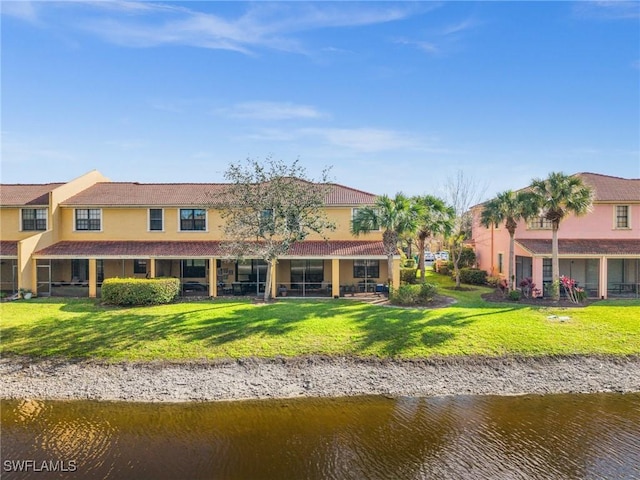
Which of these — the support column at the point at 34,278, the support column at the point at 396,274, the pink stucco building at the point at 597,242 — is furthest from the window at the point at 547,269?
the support column at the point at 34,278

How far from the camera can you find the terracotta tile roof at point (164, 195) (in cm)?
2911

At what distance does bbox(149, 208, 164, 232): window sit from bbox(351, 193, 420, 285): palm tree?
44.0 feet

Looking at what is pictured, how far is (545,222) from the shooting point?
2964cm

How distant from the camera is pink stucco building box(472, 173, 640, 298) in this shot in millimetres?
27594

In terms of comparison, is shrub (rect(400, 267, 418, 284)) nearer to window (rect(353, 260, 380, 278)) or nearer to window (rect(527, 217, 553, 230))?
window (rect(353, 260, 380, 278))

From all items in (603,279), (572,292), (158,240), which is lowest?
(572,292)

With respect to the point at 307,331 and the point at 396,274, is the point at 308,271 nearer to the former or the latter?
the point at 396,274

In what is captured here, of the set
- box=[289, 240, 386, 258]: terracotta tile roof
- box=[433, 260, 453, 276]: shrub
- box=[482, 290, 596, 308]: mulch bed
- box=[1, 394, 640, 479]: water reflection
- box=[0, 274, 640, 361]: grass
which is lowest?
box=[1, 394, 640, 479]: water reflection

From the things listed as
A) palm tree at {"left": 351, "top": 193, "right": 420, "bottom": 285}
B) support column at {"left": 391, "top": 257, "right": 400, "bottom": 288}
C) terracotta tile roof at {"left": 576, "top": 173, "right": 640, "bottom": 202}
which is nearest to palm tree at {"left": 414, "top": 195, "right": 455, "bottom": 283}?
palm tree at {"left": 351, "top": 193, "right": 420, "bottom": 285}

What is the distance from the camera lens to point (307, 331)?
19.4 meters

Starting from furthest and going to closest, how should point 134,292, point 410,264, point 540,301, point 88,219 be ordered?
point 410,264 → point 88,219 → point 540,301 → point 134,292

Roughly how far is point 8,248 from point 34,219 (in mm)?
2523

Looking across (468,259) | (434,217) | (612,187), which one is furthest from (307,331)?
(612,187)

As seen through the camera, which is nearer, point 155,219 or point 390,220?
point 390,220
